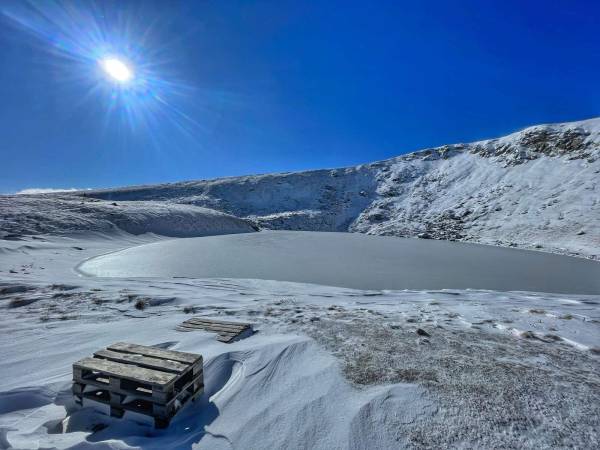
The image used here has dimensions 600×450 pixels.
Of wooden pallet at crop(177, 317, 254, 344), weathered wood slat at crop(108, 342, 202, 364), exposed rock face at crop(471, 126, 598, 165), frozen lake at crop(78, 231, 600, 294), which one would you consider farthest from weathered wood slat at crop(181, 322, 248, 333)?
→ exposed rock face at crop(471, 126, 598, 165)

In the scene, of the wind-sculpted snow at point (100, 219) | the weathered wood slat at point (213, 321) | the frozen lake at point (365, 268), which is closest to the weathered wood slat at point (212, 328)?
the weathered wood slat at point (213, 321)

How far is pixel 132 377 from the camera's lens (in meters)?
2.87

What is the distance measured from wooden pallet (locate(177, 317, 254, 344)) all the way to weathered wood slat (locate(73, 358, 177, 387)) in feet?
5.53

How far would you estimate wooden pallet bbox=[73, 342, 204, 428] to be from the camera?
282cm

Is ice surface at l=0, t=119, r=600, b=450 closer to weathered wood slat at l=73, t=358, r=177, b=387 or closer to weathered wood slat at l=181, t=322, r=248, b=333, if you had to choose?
weathered wood slat at l=181, t=322, r=248, b=333

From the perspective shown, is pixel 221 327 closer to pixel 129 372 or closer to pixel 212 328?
pixel 212 328

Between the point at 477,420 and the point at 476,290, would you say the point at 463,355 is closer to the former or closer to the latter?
the point at 477,420

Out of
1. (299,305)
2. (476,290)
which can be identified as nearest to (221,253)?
(299,305)

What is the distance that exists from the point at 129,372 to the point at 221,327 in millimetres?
2236

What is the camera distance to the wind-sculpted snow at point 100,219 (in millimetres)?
18688

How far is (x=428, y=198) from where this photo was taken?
4200cm

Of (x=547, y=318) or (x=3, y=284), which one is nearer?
(x=547, y=318)

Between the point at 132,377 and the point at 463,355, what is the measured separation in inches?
158

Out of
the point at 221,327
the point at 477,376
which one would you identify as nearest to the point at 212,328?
the point at 221,327
